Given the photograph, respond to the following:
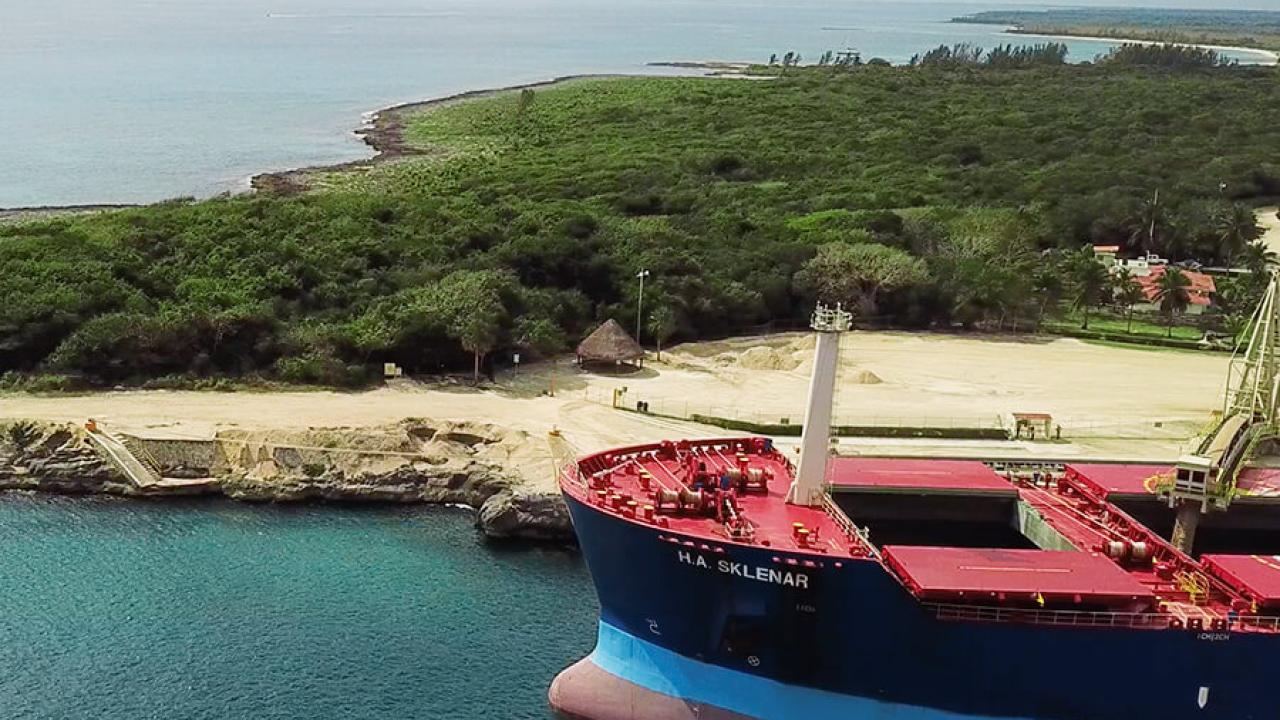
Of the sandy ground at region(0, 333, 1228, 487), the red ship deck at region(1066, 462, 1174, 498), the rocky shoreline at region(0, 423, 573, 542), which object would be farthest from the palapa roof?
the red ship deck at region(1066, 462, 1174, 498)

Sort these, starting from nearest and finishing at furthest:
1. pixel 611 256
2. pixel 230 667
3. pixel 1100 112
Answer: pixel 230 667
pixel 611 256
pixel 1100 112

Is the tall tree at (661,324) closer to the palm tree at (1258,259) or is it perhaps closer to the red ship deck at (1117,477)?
the red ship deck at (1117,477)

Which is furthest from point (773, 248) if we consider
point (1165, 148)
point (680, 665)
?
point (1165, 148)

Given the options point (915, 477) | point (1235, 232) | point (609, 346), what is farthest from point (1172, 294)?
point (915, 477)

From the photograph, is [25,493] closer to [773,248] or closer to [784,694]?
[784,694]

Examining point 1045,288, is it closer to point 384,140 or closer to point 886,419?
point 886,419

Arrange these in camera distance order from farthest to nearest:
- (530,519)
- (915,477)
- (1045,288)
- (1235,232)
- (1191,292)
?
(1235,232) → (1191,292) → (1045,288) → (530,519) → (915,477)

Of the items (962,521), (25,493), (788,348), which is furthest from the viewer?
(788,348)
